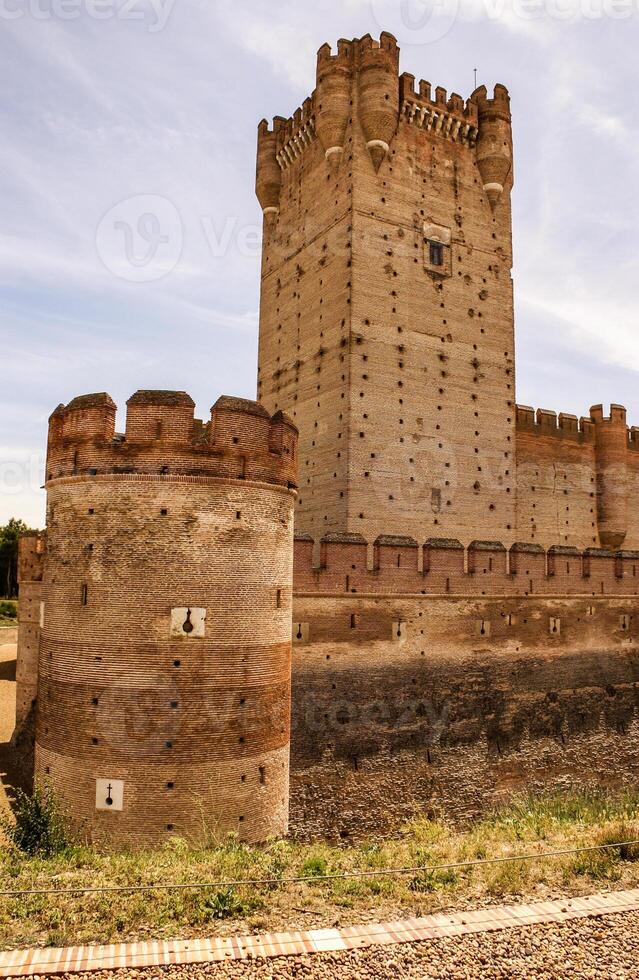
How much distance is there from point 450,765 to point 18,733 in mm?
8800

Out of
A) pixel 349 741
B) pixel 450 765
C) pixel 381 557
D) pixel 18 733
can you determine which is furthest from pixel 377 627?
pixel 18 733

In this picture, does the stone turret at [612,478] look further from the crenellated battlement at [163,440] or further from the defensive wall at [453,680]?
the crenellated battlement at [163,440]

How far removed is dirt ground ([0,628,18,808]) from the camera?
44.5ft

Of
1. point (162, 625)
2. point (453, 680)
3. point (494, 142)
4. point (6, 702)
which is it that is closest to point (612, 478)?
point (494, 142)

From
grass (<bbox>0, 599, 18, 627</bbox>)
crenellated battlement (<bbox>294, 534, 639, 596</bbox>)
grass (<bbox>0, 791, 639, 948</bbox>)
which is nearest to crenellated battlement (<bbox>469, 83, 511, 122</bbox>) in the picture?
crenellated battlement (<bbox>294, 534, 639, 596</bbox>)

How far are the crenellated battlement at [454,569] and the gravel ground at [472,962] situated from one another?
7.28 m

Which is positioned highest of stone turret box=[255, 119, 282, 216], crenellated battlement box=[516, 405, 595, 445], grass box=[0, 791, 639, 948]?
stone turret box=[255, 119, 282, 216]

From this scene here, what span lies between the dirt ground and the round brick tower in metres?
3.85

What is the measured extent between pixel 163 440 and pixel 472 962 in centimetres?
608

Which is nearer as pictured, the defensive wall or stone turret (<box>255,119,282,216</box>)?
the defensive wall

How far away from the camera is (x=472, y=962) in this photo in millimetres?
4914

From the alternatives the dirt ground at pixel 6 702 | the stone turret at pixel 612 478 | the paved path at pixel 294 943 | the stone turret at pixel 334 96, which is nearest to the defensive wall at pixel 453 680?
the dirt ground at pixel 6 702

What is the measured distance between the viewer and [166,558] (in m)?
8.09

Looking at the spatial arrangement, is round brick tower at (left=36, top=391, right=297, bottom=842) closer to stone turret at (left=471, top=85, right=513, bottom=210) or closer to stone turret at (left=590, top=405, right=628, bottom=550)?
stone turret at (left=471, top=85, right=513, bottom=210)
